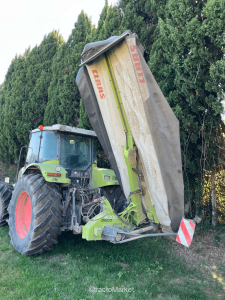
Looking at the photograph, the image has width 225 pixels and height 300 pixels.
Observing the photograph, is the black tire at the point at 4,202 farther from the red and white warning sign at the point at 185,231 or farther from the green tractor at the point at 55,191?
the red and white warning sign at the point at 185,231

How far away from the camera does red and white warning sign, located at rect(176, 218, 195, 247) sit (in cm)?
254

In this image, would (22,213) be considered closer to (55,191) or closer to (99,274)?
(55,191)

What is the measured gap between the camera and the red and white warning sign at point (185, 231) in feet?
8.35

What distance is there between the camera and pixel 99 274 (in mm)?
2879

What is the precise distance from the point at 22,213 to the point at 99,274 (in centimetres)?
171

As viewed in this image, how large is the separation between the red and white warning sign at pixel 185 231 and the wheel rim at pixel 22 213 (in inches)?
92.9

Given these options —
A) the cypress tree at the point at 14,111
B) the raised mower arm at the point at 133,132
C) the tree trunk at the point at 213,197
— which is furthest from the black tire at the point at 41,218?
the cypress tree at the point at 14,111

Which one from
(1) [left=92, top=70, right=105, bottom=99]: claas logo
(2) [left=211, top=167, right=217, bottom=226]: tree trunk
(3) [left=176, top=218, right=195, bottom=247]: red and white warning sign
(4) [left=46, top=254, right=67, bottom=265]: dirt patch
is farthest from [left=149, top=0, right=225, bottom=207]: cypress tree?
(4) [left=46, top=254, right=67, bottom=265]: dirt patch

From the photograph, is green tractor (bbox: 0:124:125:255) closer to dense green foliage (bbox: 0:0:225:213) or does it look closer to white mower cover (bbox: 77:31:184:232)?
white mower cover (bbox: 77:31:184:232)

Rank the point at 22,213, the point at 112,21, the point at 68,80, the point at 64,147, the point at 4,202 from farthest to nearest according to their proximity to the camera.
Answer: the point at 68,80 → the point at 112,21 → the point at 4,202 → the point at 64,147 → the point at 22,213

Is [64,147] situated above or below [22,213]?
above

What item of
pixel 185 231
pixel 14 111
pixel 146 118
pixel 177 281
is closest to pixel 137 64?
pixel 146 118

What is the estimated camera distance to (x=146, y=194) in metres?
3.16

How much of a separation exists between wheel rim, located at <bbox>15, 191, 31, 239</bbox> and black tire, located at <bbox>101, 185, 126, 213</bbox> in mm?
1257
